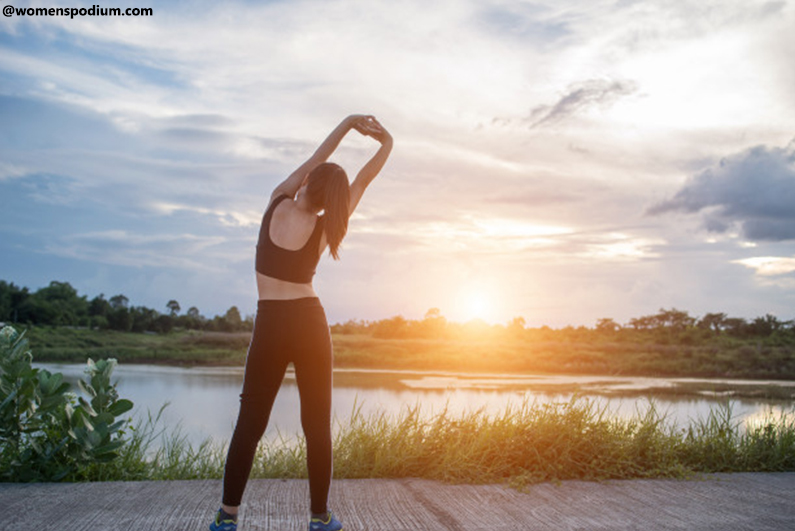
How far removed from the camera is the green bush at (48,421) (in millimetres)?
4176

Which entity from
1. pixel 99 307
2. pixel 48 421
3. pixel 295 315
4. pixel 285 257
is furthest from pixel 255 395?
pixel 99 307

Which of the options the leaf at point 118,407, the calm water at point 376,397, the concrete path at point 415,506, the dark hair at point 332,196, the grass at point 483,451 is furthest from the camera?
the calm water at point 376,397

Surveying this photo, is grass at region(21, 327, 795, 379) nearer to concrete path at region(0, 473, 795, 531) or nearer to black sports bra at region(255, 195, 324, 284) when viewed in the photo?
concrete path at region(0, 473, 795, 531)

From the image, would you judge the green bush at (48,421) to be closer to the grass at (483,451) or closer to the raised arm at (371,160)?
the grass at (483,451)

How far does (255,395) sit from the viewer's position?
9.71 feet

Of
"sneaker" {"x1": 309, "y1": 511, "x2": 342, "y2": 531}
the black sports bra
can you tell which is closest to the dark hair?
the black sports bra

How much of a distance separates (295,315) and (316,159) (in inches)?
28.0

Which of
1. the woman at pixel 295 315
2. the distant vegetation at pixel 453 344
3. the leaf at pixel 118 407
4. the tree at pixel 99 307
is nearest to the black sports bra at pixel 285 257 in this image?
the woman at pixel 295 315

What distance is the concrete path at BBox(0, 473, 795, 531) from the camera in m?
3.44

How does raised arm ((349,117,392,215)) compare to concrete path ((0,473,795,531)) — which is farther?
concrete path ((0,473,795,531))

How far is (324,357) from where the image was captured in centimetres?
298

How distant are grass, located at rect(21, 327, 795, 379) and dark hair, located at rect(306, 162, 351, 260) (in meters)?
14.4

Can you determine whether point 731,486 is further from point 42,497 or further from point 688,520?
point 42,497

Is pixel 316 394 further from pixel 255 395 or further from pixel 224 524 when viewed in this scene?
pixel 224 524
